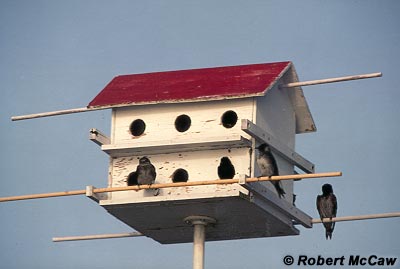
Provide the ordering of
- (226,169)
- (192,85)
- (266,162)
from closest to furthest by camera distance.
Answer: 1. (266,162)
2. (226,169)
3. (192,85)

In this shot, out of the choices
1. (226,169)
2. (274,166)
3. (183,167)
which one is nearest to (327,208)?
(274,166)

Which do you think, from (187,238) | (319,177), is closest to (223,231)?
(187,238)

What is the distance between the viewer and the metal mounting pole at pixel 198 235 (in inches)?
1157

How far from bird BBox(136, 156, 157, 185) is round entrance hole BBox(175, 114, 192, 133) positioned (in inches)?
29.3

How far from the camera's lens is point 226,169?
2859cm

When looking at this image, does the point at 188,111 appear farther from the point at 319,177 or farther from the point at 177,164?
the point at 319,177

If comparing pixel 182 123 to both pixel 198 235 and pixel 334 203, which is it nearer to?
pixel 198 235

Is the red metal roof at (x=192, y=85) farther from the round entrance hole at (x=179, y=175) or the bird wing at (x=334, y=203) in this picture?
the bird wing at (x=334, y=203)

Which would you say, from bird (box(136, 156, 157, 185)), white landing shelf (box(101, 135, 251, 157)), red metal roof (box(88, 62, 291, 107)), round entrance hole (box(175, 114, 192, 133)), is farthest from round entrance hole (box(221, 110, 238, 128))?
bird (box(136, 156, 157, 185))

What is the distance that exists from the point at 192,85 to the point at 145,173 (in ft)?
5.94

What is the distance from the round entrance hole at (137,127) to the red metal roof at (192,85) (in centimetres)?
28

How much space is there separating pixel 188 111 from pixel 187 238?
2109 mm

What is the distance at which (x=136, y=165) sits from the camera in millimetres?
29281

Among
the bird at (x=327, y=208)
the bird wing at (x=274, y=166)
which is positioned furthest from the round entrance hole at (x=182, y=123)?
the bird at (x=327, y=208)
